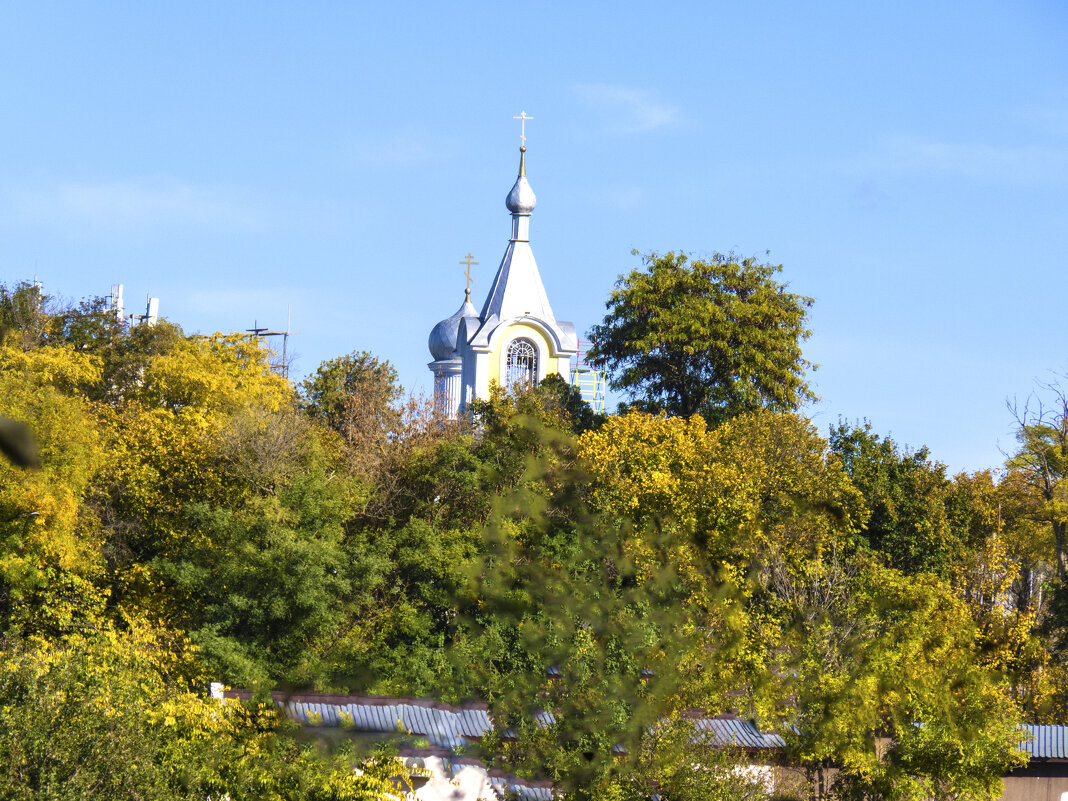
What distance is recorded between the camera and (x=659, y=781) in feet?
76.7

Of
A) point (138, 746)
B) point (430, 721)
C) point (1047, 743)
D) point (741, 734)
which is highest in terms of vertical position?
point (138, 746)

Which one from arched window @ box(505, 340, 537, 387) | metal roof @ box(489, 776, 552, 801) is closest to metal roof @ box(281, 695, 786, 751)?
metal roof @ box(489, 776, 552, 801)

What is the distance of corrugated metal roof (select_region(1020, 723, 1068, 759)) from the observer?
28938 mm

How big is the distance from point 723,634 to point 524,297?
41432 millimetres

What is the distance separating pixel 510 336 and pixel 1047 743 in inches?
1682

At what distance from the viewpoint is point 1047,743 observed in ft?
96.4

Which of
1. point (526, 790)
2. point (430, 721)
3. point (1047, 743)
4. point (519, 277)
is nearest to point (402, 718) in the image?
point (430, 721)

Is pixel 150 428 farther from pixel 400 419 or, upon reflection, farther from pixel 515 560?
pixel 515 560

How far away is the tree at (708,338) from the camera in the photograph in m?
44.5

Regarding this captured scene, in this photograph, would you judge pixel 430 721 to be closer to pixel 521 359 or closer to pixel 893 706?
pixel 893 706

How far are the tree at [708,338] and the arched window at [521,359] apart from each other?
21680 millimetres

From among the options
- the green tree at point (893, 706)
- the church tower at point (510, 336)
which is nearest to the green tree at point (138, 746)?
the green tree at point (893, 706)

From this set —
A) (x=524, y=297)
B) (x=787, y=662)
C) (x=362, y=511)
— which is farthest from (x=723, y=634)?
(x=524, y=297)

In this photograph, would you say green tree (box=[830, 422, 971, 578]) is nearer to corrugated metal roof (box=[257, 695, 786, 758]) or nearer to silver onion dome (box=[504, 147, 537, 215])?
corrugated metal roof (box=[257, 695, 786, 758])
